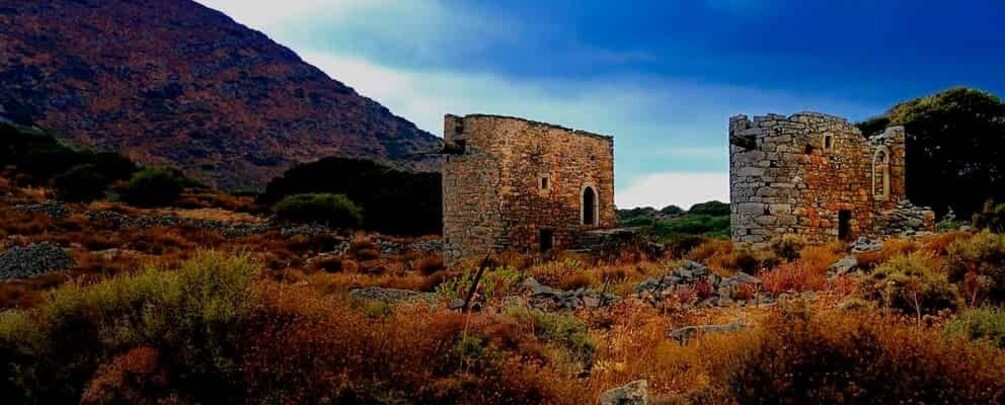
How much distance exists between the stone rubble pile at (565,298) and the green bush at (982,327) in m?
3.80

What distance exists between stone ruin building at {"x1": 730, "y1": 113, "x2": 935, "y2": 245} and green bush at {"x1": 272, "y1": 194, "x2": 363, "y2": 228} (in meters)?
22.7

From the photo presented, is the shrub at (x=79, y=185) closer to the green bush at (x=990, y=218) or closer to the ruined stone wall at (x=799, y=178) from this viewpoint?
the ruined stone wall at (x=799, y=178)

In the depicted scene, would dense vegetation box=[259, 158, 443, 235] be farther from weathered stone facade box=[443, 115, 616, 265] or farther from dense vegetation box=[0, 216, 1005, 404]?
dense vegetation box=[0, 216, 1005, 404]

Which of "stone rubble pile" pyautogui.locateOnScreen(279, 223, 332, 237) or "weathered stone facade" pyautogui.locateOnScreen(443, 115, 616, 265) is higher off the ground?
"weathered stone facade" pyautogui.locateOnScreen(443, 115, 616, 265)

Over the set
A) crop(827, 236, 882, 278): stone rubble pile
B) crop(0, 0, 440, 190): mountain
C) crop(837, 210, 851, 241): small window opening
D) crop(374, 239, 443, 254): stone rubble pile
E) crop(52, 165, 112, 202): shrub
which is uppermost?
crop(0, 0, 440, 190): mountain

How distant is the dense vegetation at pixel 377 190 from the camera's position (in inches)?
1416

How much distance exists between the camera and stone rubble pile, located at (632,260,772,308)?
860 cm

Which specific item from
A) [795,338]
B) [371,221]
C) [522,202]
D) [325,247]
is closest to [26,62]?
[371,221]

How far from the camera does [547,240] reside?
19609 mm

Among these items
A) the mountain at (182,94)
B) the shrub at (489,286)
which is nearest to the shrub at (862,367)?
the shrub at (489,286)

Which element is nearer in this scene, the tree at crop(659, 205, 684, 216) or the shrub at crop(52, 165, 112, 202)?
the shrub at crop(52, 165, 112, 202)

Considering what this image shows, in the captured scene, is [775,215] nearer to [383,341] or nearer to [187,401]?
[383,341]

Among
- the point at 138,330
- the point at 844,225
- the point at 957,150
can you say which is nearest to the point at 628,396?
the point at 138,330

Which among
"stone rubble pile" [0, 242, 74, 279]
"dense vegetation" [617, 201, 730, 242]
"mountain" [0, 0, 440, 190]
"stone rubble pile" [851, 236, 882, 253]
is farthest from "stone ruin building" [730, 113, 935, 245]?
"mountain" [0, 0, 440, 190]
